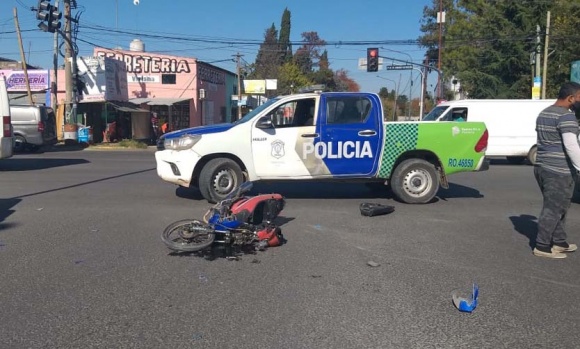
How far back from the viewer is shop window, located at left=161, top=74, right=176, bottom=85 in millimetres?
41000

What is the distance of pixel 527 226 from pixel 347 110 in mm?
3330

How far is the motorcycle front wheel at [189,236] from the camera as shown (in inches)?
225

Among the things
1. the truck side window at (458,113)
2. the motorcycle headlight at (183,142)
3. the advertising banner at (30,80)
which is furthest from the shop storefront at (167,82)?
the motorcycle headlight at (183,142)

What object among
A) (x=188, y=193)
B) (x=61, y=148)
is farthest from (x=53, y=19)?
(x=188, y=193)

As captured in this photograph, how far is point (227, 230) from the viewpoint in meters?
5.88

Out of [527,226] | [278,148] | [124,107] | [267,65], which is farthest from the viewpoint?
[267,65]

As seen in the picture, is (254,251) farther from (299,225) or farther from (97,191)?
(97,191)

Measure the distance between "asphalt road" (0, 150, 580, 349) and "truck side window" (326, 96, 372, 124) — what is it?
1537mm

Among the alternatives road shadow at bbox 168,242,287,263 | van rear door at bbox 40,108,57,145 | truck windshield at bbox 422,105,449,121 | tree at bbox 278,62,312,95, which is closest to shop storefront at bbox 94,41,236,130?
van rear door at bbox 40,108,57,145

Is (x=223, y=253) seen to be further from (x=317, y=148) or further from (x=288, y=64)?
(x=288, y=64)

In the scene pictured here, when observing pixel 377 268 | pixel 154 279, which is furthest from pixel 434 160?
pixel 154 279

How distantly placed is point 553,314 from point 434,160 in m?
5.32

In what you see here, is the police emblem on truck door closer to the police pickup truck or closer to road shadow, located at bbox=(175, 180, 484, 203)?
the police pickup truck

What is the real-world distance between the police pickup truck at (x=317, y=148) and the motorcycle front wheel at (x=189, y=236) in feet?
8.96
